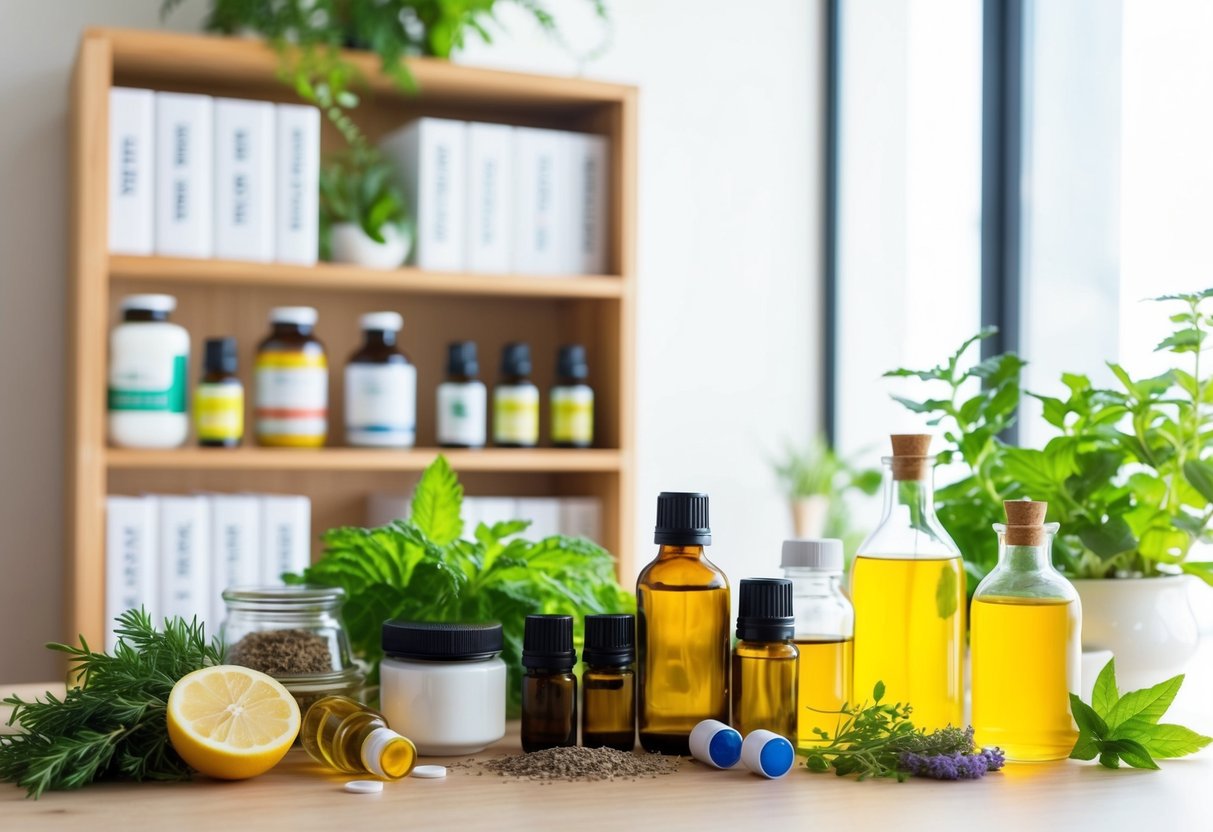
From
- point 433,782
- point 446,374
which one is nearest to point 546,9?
point 446,374

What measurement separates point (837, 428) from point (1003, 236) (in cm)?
56

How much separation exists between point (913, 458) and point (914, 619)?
0.12m

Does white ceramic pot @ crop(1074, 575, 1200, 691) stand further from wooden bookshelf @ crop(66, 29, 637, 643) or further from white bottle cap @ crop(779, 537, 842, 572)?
wooden bookshelf @ crop(66, 29, 637, 643)

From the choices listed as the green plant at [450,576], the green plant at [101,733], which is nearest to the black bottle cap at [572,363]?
the green plant at [450,576]

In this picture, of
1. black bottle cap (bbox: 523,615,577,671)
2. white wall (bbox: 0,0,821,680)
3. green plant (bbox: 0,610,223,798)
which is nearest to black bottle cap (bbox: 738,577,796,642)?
black bottle cap (bbox: 523,615,577,671)

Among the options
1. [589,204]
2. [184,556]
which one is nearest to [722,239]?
[589,204]

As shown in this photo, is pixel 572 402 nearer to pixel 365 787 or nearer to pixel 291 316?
pixel 291 316

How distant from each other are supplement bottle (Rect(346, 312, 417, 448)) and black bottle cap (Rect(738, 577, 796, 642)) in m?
1.26

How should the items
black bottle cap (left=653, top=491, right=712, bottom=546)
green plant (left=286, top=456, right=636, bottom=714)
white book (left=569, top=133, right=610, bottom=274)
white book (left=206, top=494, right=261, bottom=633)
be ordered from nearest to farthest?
1. black bottle cap (left=653, top=491, right=712, bottom=546)
2. green plant (left=286, top=456, right=636, bottom=714)
3. white book (left=206, top=494, right=261, bottom=633)
4. white book (left=569, top=133, right=610, bottom=274)

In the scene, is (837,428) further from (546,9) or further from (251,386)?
(251,386)

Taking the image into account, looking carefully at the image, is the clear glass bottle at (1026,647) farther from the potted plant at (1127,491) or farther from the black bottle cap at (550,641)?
the black bottle cap at (550,641)

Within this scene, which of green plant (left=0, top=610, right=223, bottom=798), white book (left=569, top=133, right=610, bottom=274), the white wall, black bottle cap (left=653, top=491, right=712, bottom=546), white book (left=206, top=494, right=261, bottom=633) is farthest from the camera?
the white wall

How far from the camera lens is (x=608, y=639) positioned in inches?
35.5

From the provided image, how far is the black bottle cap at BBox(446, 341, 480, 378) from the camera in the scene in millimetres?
2094
